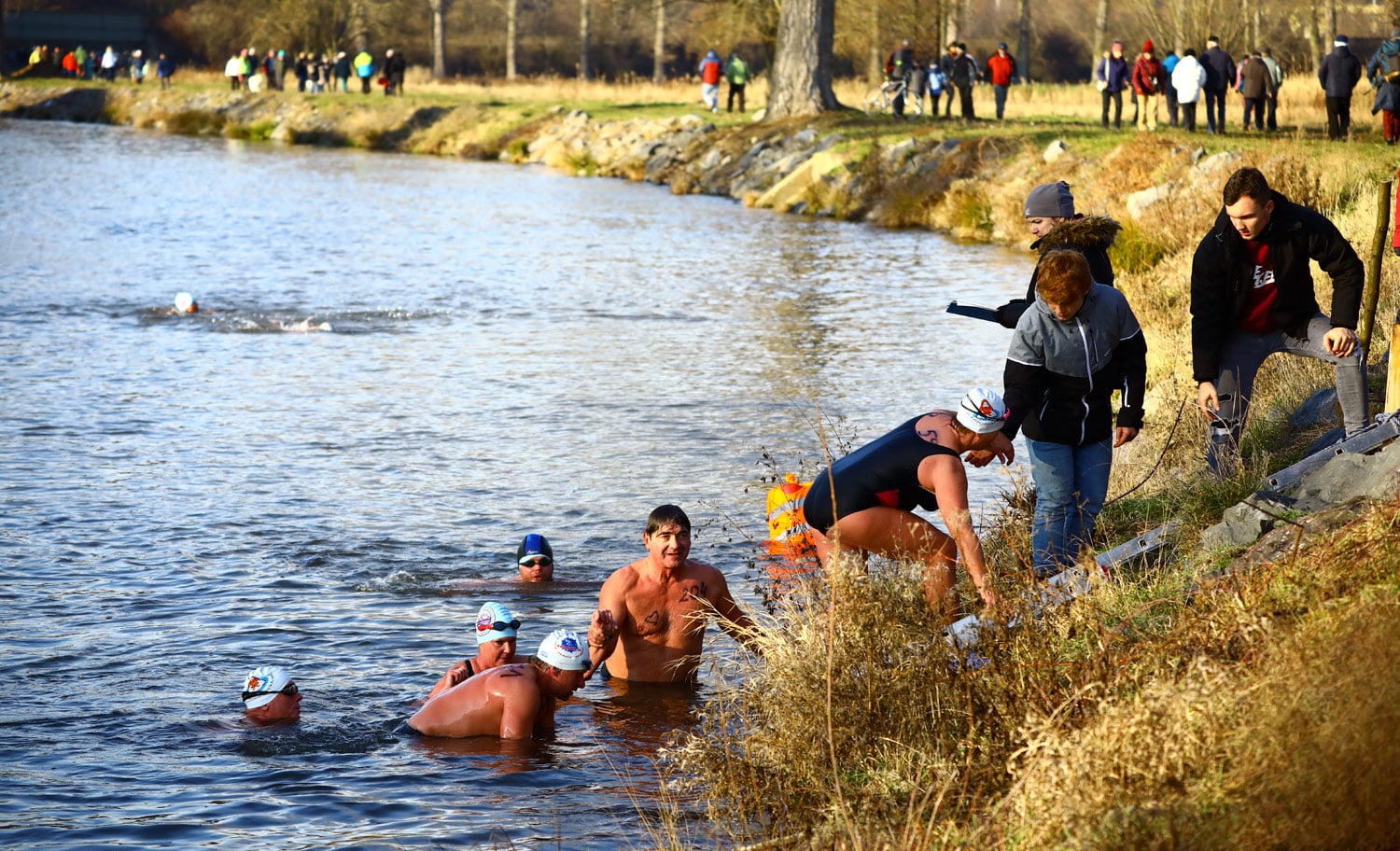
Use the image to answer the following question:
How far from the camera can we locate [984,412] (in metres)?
7.70

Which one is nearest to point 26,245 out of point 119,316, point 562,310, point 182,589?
point 119,316

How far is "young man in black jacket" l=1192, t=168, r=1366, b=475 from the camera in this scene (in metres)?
8.56

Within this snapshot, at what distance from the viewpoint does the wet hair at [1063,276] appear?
301 inches

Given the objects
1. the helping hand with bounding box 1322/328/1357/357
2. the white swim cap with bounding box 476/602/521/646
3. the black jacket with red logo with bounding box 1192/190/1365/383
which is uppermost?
the black jacket with red logo with bounding box 1192/190/1365/383

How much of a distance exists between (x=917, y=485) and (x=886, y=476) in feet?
0.58

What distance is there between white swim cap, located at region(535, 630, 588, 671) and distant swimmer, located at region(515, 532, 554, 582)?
7.88 feet

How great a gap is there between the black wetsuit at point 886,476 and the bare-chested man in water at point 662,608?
89 centimetres

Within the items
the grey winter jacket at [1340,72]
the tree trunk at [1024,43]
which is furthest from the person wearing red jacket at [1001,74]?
the tree trunk at [1024,43]

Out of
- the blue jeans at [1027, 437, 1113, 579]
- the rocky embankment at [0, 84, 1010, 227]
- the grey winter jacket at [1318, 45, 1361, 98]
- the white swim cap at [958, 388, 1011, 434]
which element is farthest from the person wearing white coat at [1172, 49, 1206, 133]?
the white swim cap at [958, 388, 1011, 434]

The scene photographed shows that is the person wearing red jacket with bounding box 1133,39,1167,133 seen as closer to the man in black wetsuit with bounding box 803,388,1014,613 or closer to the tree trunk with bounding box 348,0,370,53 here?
the man in black wetsuit with bounding box 803,388,1014,613

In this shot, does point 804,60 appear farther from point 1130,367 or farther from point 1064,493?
point 1064,493

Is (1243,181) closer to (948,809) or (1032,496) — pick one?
(1032,496)

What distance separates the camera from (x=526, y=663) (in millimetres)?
8398

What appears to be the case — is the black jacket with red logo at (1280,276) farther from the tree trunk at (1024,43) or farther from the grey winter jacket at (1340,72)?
the tree trunk at (1024,43)
